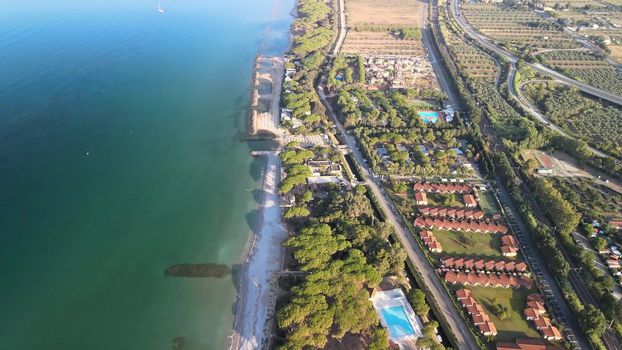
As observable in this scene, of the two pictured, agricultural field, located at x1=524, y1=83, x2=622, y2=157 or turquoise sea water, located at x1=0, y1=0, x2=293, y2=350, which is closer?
turquoise sea water, located at x1=0, y1=0, x2=293, y2=350

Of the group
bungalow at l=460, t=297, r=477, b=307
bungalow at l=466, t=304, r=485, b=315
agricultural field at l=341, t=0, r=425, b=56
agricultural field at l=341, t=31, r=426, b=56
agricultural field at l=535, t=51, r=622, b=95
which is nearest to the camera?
bungalow at l=466, t=304, r=485, b=315

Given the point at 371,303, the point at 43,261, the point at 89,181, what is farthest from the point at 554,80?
the point at 43,261

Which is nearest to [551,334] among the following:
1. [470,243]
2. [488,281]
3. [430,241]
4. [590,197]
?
[488,281]

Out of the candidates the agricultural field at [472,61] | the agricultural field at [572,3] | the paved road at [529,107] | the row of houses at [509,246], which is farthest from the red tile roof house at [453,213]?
the agricultural field at [572,3]

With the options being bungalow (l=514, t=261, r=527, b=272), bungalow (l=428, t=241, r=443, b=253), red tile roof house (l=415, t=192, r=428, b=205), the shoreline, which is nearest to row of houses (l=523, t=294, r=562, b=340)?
bungalow (l=514, t=261, r=527, b=272)

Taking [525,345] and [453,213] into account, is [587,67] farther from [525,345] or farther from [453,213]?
[525,345]

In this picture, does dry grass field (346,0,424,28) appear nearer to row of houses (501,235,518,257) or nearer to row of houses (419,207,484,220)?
row of houses (419,207,484,220)
